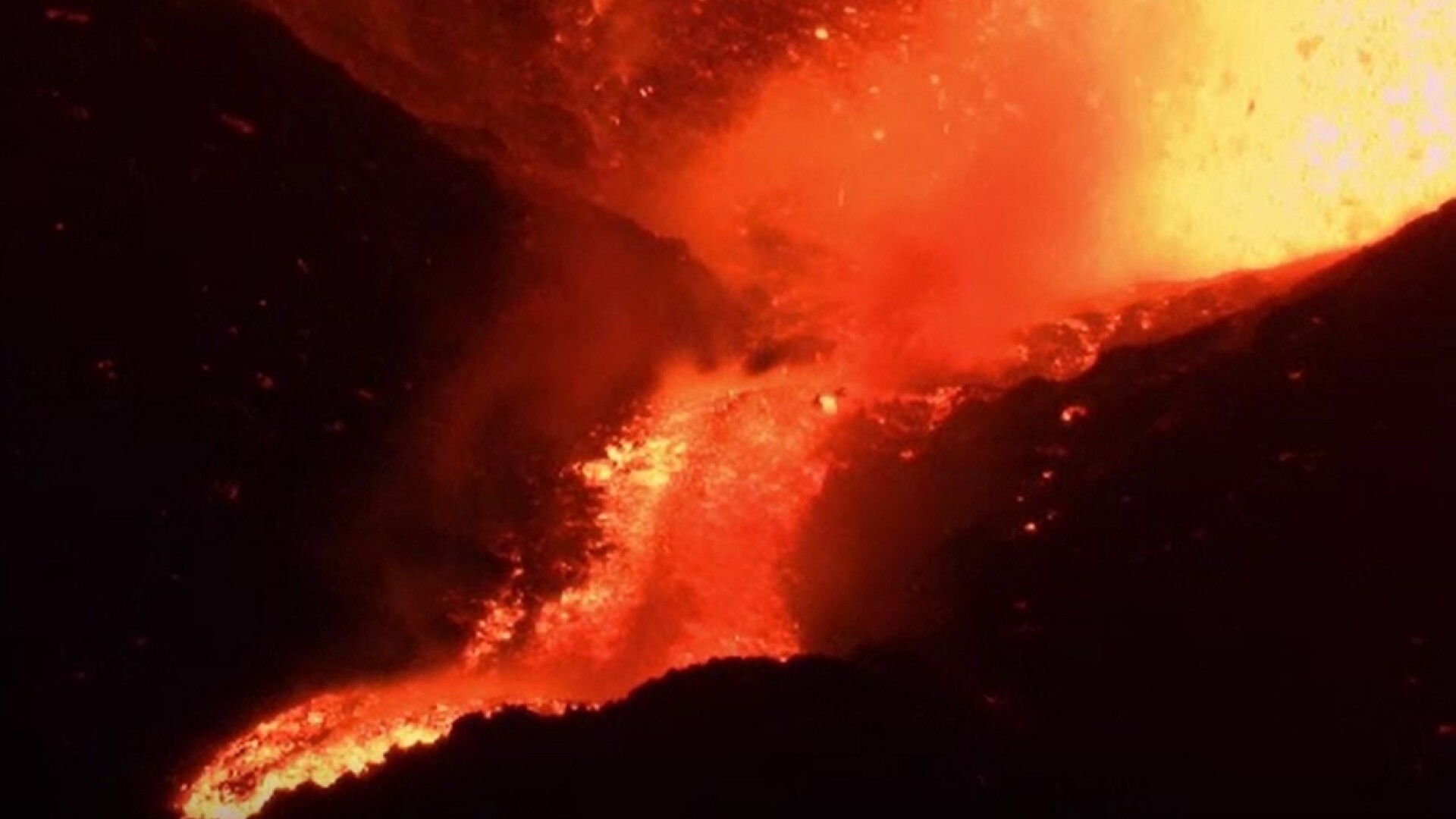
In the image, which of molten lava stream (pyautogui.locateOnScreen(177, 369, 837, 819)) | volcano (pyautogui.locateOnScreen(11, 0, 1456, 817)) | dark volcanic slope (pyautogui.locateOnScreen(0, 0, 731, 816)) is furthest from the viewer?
molten lava stream (pyautogui.locateOnScreen(177, 369, 837, 819))

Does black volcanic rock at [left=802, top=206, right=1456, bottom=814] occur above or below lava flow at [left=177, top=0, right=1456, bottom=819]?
below

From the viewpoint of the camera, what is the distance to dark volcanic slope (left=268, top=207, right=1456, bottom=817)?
4.20 metres

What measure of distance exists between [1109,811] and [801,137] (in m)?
2.34

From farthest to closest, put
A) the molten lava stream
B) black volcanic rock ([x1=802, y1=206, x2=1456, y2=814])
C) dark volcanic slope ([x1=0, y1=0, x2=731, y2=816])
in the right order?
1. the molten lava stream
2. dark volcanic slope ([x1=0, y1=0, x2=731, y2=816])
3. black volcanic rock ([x1=802, y1=206, x2=1456, y2=814])

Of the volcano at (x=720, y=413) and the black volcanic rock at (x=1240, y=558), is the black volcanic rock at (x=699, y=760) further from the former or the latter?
the black volcanic rock at (x=1240, y=558)

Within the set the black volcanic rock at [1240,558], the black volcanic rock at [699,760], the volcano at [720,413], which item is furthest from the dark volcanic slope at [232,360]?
the black volcanic rock at [1240,558]

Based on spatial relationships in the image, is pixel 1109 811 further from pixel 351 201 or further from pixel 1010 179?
pixel 351 201

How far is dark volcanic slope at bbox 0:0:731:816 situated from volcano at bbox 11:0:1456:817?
0.01 metres

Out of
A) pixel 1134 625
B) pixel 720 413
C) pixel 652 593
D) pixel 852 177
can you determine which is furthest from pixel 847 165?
pixel 1134 625

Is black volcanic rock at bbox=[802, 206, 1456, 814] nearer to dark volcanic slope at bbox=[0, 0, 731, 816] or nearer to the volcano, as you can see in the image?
the volcano

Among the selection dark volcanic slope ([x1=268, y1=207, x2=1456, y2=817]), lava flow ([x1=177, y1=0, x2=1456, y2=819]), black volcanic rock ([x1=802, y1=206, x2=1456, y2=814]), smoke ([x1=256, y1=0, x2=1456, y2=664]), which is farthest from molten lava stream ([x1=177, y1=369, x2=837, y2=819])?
black volcanic rock ([x1=802, y1=206, x2=1456, y2=814])

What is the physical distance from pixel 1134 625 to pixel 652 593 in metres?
1.52

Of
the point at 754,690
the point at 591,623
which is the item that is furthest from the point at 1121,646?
the point at 591,623

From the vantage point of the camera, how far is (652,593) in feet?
16.6
